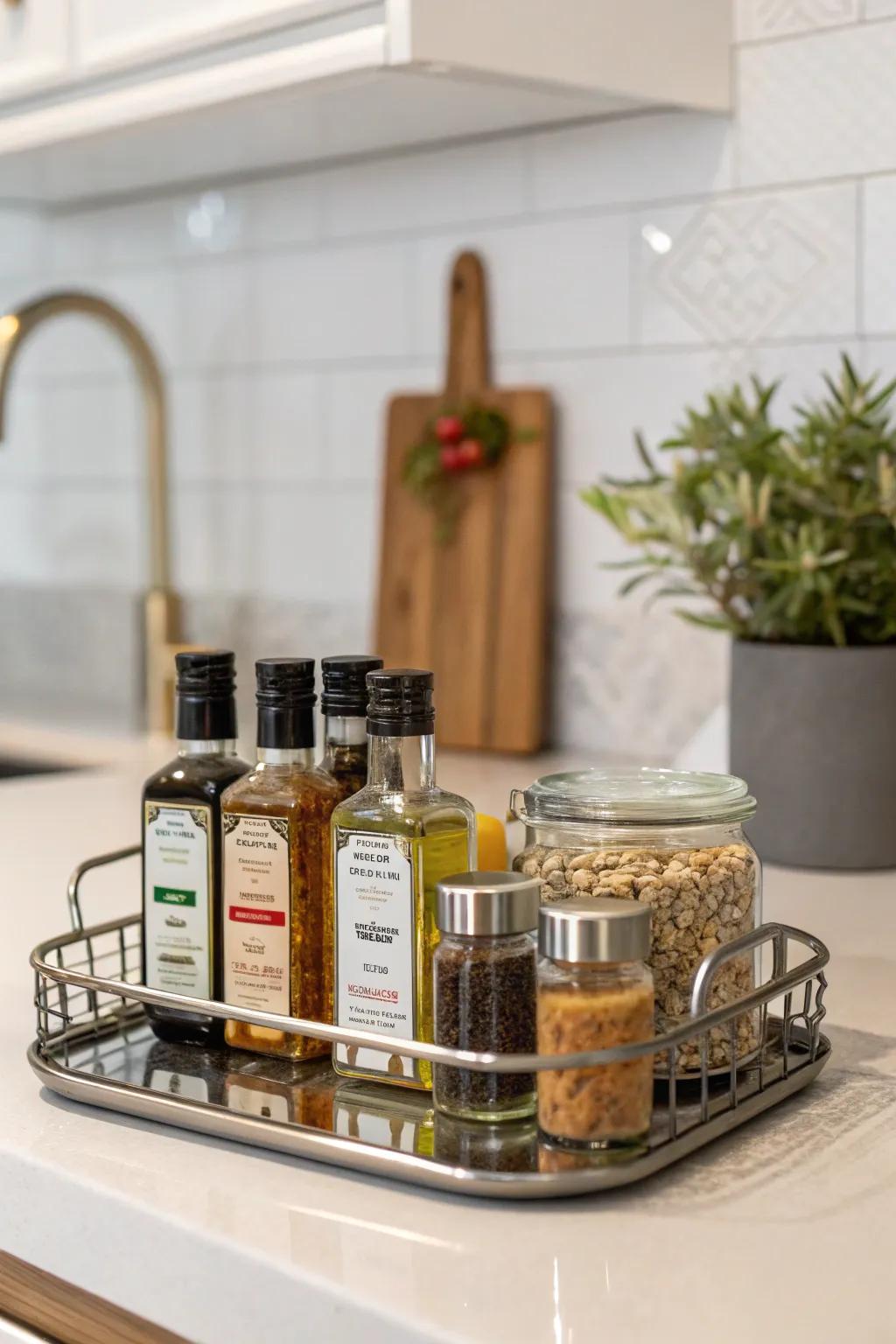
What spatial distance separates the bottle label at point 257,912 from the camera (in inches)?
30.0

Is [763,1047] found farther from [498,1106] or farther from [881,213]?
[881,213]

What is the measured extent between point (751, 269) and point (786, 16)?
0.22 m

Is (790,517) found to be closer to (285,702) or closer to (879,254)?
(879,254)

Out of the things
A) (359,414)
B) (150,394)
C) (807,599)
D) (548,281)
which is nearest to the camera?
(807,599)

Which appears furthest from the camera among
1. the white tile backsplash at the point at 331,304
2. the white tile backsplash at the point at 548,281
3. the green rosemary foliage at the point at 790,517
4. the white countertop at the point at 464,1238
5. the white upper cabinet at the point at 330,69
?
the white tile backsplash at the point at 331,304

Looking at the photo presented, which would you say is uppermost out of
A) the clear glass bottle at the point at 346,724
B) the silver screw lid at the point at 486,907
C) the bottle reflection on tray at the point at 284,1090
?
the clear glass bottle at the point at 346,724

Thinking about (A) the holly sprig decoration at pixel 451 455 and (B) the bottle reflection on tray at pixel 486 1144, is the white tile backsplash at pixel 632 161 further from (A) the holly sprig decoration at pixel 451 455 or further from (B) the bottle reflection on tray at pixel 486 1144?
(B) the bottle reflection on tray at pixel 486 1144

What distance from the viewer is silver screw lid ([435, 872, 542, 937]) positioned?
65cm

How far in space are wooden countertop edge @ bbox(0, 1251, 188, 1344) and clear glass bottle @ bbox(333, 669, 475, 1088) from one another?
0.15 m

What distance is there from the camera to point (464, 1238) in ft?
1.98

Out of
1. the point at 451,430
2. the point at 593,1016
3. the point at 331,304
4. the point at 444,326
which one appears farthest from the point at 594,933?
the point at 331,304

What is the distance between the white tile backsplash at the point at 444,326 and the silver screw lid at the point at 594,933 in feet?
3.00

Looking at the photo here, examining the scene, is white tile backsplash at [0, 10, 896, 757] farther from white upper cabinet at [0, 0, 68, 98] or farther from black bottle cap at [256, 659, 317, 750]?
black bottle cap at [256, 659, 317, 750]

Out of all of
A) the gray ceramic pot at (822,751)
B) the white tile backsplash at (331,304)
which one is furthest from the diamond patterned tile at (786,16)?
the gray ceramic pot at (822,751)
